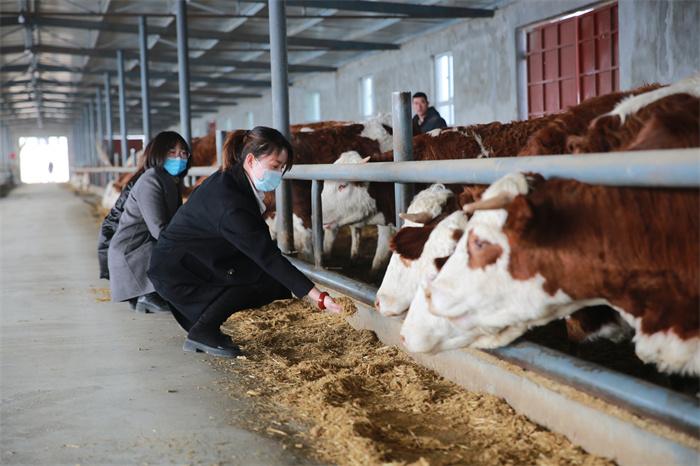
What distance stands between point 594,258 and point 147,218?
141 inches

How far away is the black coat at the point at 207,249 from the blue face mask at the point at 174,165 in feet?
3.75

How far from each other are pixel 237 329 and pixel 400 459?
2.47 m

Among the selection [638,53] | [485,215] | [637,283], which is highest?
[638,53]

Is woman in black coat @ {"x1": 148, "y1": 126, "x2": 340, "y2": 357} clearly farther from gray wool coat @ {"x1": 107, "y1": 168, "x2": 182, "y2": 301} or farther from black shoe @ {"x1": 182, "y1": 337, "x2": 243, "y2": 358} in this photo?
gray wool coat @ {"x1": 107, "y1": 168, "x2": 182, "y2": 301}

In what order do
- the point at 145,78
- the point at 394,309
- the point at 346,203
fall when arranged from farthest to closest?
1. the point at 145,78
2. the point at 346,203
3. the point at 394,309

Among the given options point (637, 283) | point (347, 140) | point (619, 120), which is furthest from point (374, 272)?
point (637, 283)

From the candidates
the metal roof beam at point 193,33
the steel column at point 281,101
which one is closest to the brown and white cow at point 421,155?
the steel column at point 281,101

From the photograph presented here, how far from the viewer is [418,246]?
11.9 ft

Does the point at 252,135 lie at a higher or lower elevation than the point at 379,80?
lower

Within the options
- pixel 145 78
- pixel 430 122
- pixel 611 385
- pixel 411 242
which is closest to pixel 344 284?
pixel 411 242

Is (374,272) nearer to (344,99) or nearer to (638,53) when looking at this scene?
(638,53)

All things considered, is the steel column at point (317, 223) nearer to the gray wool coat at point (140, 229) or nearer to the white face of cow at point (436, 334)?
the gray wool coat at point (140, 229)

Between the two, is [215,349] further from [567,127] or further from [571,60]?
[571,60]

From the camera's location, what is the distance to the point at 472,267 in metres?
2.81
